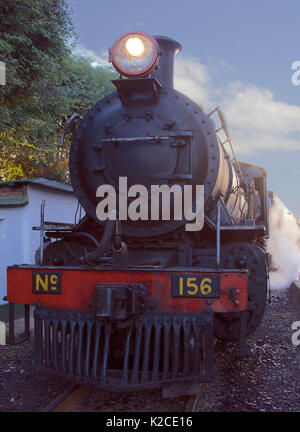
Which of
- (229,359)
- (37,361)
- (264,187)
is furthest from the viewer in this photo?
(264,187)

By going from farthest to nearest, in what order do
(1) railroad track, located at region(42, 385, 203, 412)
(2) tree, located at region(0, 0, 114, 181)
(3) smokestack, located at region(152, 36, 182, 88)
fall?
(2) tree, located at region(0, 0, 114, 181)
(3) smokestack, located at region(152, 36, 182, 88)
(1) railroad track, located at region(42, 385, 203, 412)

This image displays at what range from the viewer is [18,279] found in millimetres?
3869

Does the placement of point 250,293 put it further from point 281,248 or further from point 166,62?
point 281,248

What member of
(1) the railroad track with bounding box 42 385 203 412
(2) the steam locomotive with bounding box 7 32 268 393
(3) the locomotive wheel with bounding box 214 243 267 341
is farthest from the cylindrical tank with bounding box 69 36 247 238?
(1) the railroad track with bounding box 42 385 203 412

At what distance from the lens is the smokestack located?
4.71 meters

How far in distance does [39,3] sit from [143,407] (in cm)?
1009

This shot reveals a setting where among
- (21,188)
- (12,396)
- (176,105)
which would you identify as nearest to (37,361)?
(12,396)

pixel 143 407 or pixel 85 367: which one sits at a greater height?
pixel 85 367

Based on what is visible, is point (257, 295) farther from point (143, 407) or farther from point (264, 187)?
point (264, 187)

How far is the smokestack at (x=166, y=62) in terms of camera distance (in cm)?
471

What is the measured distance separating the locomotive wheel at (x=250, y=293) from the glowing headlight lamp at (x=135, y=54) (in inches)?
74.3
